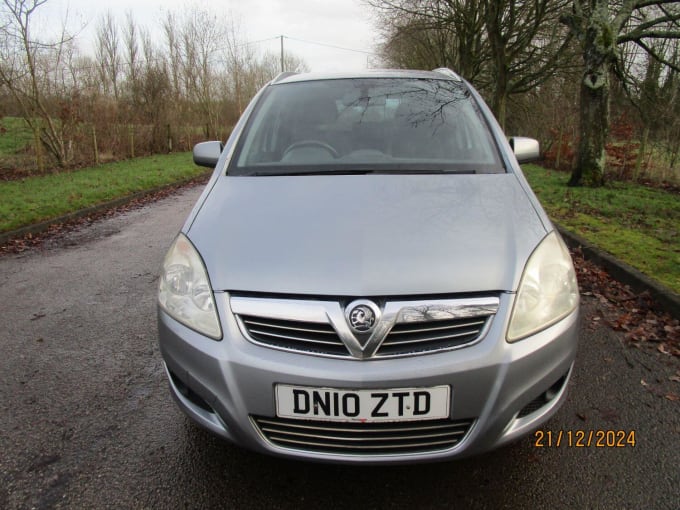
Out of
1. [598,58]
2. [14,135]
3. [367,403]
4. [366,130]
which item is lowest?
[367,403]

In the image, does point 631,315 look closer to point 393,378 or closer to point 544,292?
point 544,292

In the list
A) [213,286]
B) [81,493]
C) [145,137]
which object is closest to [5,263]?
[81,493]

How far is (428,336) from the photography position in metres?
1.62

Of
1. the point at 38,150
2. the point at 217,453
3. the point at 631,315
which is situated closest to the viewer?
the point at 217,453

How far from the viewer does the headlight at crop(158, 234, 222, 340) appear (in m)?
1.73

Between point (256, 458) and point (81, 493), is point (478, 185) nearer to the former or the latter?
point (256, 458)

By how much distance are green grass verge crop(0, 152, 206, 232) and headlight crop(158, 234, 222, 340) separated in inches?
230

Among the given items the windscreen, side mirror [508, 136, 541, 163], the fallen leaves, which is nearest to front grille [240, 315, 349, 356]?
the windscreen

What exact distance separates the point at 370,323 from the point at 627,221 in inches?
255

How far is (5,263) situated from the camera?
5.37m

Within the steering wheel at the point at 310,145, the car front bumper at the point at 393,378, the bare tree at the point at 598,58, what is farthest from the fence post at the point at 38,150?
the car front bumper at the point at 393,378
